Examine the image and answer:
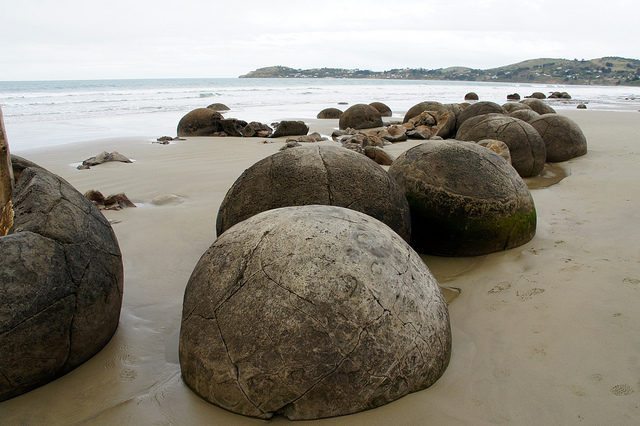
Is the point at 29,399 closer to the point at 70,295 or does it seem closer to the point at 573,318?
the point at 70,295

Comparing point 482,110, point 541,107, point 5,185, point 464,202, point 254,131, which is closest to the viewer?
point 5,185

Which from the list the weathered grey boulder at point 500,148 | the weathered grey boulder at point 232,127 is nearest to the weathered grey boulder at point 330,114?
the weathered grey boulder at point 232,127

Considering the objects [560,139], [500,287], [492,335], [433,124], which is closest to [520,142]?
[560,139]

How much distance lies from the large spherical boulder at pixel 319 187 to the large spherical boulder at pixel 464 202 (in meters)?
0.44

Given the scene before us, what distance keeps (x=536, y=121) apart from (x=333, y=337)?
9273mm

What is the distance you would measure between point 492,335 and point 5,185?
331cm

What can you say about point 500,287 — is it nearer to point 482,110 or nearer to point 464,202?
point 464,202

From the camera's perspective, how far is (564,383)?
2766 mm

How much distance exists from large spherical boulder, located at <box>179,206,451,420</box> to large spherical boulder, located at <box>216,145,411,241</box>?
117 centimetres

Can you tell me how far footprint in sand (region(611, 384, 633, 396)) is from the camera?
8.64 ft

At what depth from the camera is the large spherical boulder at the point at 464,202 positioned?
4.63 m

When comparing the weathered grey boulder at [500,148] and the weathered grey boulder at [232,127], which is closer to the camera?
the weathered grey boulder at [500,148]

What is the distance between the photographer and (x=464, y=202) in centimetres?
460

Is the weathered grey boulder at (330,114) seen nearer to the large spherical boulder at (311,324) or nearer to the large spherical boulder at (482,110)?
the large spherical boulder at (482,110)
